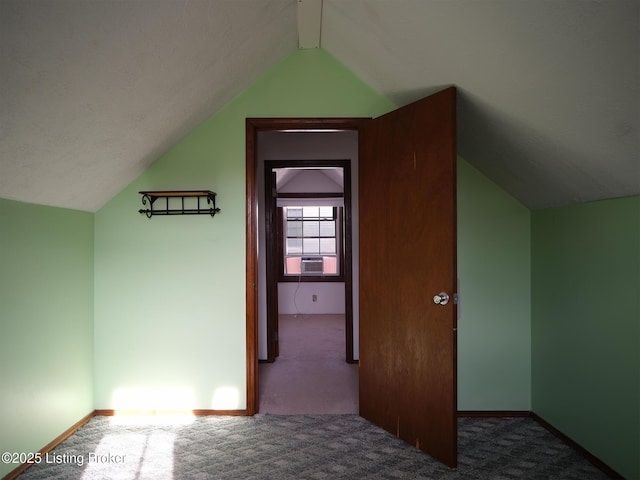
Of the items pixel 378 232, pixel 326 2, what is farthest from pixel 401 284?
pixel 326 2

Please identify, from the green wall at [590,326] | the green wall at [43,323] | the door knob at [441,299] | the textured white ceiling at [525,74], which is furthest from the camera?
the door knob at [441,299]

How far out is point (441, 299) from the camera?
248 centimetres

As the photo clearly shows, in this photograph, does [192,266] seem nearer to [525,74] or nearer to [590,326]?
[525,74]

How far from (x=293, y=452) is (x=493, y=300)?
1.69 metres

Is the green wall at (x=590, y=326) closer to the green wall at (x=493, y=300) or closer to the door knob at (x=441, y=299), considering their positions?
the green wall at (x=493, y=300)

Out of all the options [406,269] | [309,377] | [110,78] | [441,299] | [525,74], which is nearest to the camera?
[525,74]

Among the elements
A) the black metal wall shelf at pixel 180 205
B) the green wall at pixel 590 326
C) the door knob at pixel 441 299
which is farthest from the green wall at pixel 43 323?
the green wall at pixel 590 326

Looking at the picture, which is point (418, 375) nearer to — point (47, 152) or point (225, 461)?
point (225, 461)

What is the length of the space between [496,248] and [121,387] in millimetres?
2810

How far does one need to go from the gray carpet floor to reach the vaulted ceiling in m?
1.44

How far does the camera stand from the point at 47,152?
2.23m

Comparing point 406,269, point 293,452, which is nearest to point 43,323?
point 293,452

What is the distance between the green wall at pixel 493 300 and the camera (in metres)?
3.24

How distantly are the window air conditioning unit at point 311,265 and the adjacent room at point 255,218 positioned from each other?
383 centimetres
